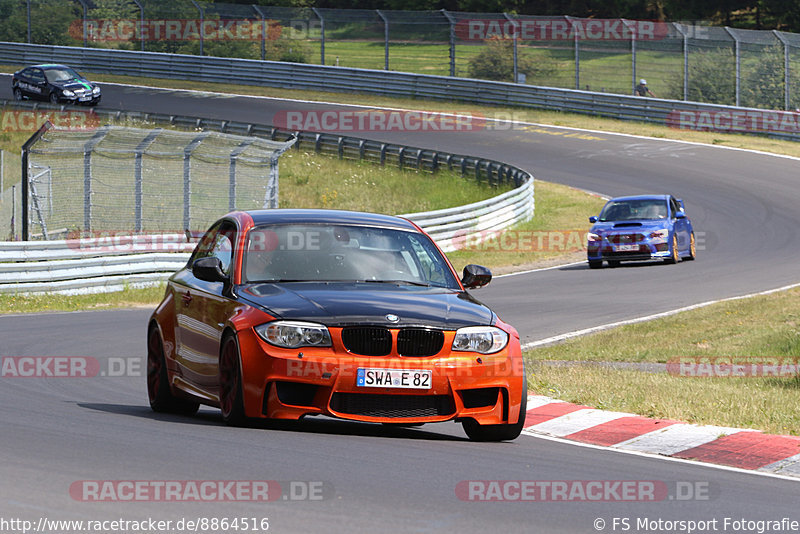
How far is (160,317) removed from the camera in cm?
961

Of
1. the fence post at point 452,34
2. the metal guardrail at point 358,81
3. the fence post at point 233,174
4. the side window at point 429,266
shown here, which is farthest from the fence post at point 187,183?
the fence post at point 452,34

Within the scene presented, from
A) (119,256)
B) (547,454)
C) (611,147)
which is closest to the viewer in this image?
(547,454)

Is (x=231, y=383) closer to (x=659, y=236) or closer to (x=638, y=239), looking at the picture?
(x=638, y=239)

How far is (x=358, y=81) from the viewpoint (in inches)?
2178

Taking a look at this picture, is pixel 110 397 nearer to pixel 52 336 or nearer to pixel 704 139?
pixel 52 336

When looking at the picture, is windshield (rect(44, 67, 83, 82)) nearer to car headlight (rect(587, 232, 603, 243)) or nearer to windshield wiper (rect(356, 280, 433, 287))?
car headlight (rect(587, 232, 603, 243))

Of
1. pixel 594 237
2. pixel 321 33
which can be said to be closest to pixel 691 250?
pixel 594 237

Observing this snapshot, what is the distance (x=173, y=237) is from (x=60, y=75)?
29.5 metres

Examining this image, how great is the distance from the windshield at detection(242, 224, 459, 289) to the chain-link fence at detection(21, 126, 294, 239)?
49.0 feet

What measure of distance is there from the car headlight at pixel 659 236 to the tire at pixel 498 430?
1867 centimetres

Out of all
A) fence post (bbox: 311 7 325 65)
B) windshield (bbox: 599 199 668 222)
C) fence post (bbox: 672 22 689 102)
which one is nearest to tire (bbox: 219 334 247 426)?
windshield (bbox: 599 199 668 222)

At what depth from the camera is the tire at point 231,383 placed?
7.80 metres

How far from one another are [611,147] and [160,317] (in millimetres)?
36322

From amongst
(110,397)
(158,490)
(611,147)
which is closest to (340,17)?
(611,147)
